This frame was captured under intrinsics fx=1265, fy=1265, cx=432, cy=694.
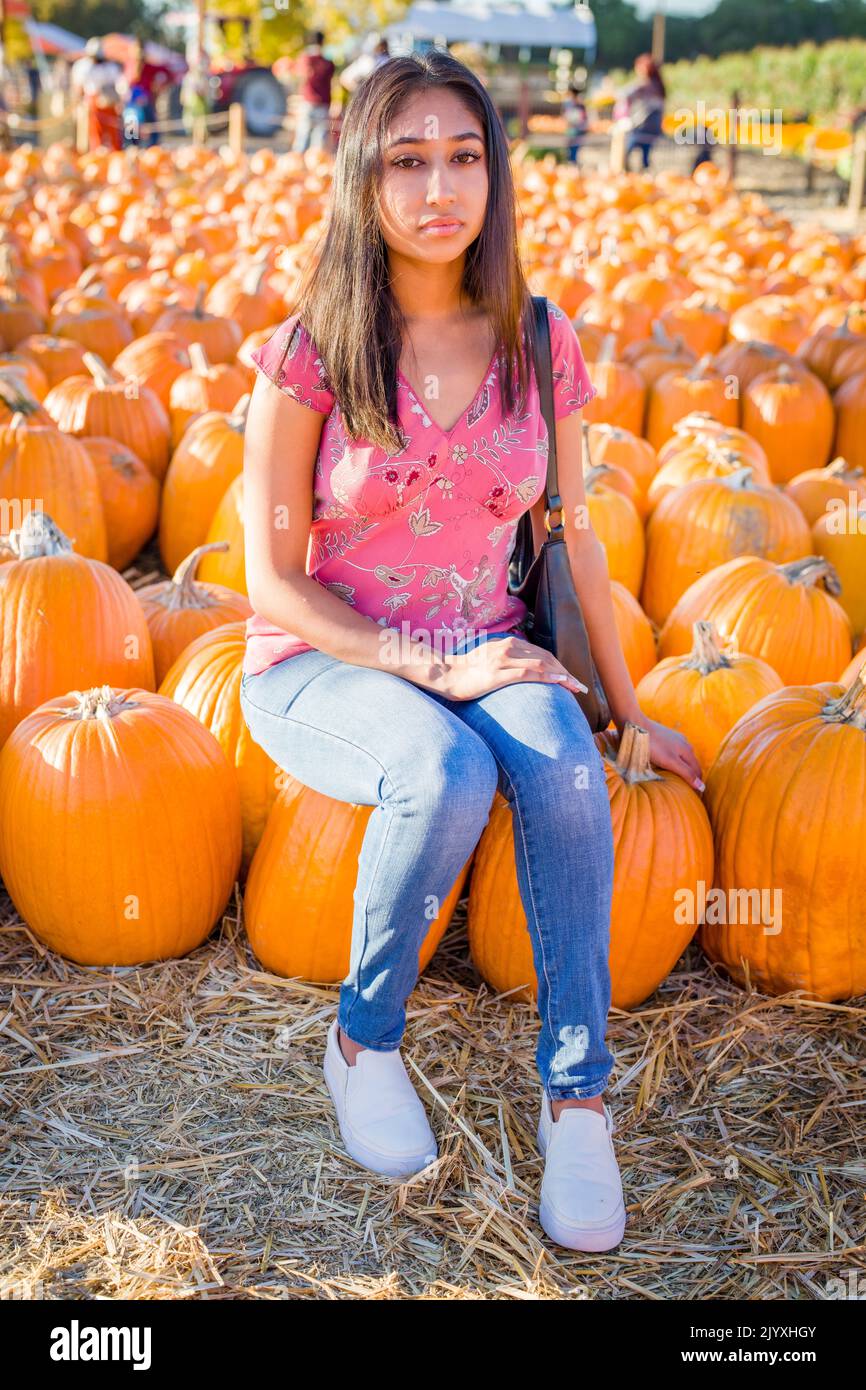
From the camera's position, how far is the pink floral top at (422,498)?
2.27 meters

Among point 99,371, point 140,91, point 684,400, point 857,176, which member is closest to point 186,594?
point 99,371

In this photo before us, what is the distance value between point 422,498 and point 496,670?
37 centimetres

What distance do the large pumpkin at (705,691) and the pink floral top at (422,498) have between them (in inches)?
28.8

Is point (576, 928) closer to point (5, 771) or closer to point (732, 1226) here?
point (732, 1226)

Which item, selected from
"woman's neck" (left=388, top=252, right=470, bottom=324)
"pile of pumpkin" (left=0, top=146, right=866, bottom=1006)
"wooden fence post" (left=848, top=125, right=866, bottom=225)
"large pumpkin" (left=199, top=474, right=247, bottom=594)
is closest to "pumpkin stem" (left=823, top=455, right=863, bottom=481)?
"pile of pumpkin" (left=0, top=146, right=866, bottom=1006)

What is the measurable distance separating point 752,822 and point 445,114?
1.49 meters

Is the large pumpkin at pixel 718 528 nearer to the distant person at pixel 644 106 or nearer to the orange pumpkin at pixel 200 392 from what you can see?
the orange pumpkin at pixel 200 392

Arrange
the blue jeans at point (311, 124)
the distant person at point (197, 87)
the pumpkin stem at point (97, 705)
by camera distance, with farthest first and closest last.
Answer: the distant person at point (197, 87), the blue jeans at point (311, 124), the pumpkin stem at point (97, 705)

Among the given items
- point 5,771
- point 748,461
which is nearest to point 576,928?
point 5,771

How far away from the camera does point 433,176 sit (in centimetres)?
218

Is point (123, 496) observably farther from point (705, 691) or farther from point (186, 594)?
point (705, 691)

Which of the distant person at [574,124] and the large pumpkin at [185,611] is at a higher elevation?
the distant person at [574,124]

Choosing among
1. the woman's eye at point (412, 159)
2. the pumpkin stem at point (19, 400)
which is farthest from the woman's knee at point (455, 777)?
the pumpkin stem at point (19, 400)

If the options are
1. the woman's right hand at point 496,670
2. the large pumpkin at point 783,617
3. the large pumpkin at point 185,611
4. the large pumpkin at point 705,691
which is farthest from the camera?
the large pumpkin at point 783,617
